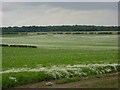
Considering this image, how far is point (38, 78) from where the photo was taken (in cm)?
2684

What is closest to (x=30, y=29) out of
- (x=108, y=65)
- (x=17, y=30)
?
A: (x=17, y=30)

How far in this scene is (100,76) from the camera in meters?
28.8

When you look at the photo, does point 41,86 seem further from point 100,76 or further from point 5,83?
point 100,76

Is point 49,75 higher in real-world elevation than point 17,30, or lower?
higher

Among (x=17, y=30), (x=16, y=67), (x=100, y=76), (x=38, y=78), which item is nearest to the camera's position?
(x=38, y=78)

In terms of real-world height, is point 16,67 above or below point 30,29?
above

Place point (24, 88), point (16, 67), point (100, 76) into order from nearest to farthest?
1. point (24, 88)
2. point (100, 76)
3. point (16, 67)

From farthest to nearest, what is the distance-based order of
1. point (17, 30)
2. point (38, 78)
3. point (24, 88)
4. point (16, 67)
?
point (17, 30) < point (16, 67) < point (38, 78) < point (24, 88)

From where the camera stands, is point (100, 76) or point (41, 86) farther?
point (100, 76)

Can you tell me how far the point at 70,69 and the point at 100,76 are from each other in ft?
11.3

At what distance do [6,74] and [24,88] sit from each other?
12.6ft

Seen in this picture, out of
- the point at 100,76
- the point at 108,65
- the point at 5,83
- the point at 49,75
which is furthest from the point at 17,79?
Answer: the point at 108,65

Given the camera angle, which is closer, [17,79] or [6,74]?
[17,79]

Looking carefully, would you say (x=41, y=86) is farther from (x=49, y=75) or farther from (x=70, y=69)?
(x=70, y=69)
